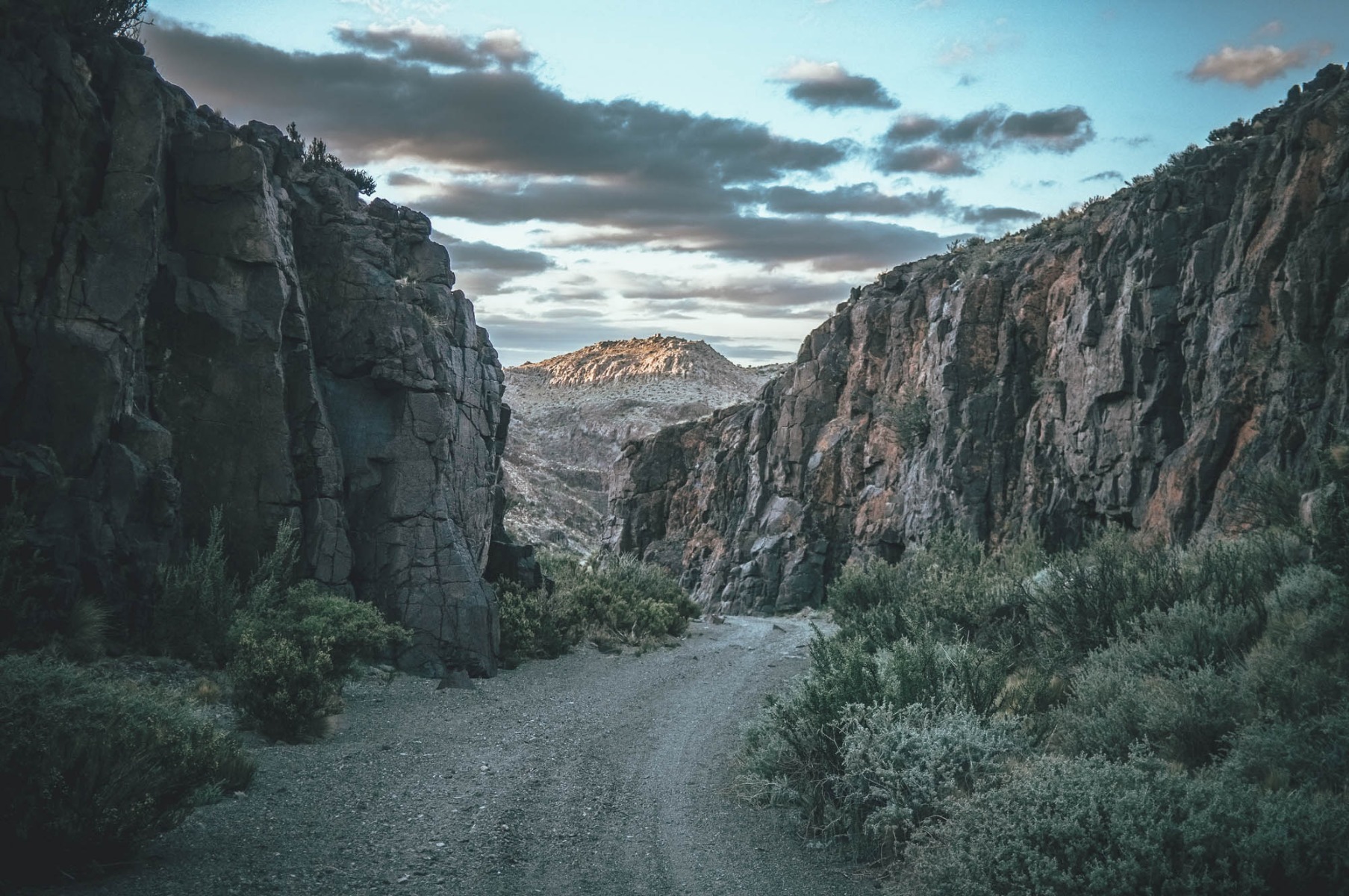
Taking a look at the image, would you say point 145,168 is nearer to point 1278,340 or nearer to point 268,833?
point 268,833

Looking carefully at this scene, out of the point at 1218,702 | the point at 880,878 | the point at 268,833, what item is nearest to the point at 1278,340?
the point at 1218,702

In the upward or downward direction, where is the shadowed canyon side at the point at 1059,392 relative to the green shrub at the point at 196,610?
upward

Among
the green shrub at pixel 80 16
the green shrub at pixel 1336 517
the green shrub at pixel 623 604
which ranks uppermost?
the green shrub at pixel 80 16

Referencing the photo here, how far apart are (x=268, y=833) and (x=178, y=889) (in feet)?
3.62

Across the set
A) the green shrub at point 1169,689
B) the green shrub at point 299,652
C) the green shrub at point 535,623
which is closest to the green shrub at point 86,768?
the green shrub at point 299,652

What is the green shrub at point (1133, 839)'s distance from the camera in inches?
183

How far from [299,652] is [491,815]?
12.5 ft

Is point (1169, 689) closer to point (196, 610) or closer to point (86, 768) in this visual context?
point (86, 768)

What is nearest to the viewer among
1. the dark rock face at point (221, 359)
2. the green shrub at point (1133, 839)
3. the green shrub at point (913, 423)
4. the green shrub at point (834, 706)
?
the green shrub at point (1133, 839)

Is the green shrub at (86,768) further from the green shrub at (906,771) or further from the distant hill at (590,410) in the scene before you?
the distant hill at (590,410)

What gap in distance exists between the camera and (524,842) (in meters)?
6.89

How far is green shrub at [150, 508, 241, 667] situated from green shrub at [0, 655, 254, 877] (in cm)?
418

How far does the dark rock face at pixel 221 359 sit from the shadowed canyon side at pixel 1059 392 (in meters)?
14.1

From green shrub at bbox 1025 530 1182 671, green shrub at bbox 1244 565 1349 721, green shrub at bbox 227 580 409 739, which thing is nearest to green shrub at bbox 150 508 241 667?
green shrub at bbox 227 580 409 739
